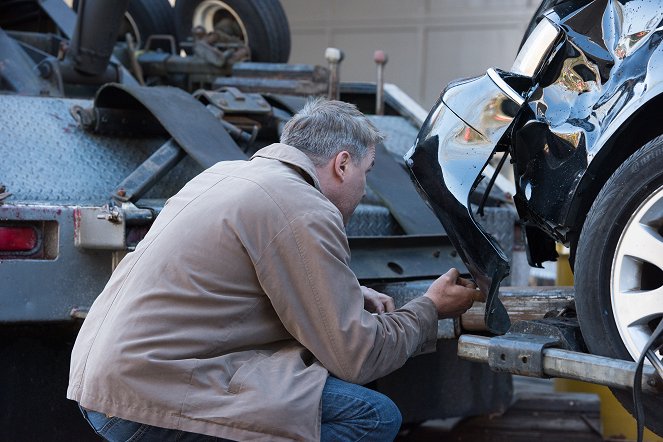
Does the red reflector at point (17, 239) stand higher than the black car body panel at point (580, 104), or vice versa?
the black car body panel at point (580, 104)

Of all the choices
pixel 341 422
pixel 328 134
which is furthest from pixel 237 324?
pixel 328 134

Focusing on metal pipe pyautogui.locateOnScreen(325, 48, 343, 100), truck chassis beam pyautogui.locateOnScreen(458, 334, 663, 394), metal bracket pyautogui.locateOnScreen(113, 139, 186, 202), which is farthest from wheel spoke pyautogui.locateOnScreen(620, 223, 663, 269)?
metal pipe pyautogui.locateOnScreen(325, 48, 343, 100)

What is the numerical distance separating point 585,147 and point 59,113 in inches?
80.2

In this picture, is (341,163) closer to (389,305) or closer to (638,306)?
(389,305)

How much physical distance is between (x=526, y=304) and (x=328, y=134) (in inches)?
28.9

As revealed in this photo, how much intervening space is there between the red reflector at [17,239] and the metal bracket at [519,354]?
142 centimetres

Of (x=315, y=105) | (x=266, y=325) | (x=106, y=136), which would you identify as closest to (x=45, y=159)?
(x=106, y=136)

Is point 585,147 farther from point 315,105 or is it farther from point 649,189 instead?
point 315,105

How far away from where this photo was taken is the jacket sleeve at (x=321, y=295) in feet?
8.25

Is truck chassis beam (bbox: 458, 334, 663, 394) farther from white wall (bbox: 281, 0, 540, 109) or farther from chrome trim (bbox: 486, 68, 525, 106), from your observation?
white wall (bbox: 281, 0, 540, 109)

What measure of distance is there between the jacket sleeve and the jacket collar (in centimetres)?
16

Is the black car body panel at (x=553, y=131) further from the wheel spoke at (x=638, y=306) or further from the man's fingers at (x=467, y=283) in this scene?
the wheel spoke at (x=638, y=306)

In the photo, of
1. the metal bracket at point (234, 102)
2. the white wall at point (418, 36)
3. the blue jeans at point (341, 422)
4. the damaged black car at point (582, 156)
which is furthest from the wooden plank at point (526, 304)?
the white wall at point (418, 36)

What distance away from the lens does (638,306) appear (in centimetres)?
246
